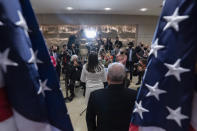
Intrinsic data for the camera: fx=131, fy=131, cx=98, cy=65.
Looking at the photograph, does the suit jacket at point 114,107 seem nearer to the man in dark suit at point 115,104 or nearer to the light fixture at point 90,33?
the man in dark suit at point 115,104

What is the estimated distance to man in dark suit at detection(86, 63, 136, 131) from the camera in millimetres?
1229

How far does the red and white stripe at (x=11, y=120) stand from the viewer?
0.53 metres

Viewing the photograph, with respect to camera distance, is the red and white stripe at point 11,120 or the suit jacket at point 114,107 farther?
the suit jacket at point 114,107

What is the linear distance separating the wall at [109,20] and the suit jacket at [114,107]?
7.69 metres

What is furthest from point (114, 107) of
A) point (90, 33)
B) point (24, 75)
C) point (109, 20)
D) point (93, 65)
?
point (109, 20)

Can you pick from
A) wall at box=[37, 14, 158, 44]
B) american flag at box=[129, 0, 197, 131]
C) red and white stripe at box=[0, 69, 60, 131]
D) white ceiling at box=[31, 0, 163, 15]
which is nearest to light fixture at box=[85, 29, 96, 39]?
wall at box=[37, 14, 158, 44]

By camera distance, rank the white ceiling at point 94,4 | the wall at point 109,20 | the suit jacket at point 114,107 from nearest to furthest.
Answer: the suit jacket at point 114,107, the white ceiling at point 94,4, the wall at point 109,20

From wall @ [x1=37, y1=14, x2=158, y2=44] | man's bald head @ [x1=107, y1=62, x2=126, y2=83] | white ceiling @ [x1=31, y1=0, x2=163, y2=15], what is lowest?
man's bald head @ [x1=107, y1=62, x2=126, y2=83]

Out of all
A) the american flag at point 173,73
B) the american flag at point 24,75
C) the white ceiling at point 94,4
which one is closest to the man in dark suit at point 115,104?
the american flag at point 173,73

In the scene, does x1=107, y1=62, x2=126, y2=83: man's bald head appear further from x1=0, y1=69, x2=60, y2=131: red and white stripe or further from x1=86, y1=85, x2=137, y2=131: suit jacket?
x1=0, y1=69, x2=60, y2=131: red and white stripe

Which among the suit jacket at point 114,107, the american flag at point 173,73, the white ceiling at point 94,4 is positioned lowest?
the suit jacket at point 114,107

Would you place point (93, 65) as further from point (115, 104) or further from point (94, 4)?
point (94, 4)

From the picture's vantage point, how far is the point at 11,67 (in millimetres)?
499

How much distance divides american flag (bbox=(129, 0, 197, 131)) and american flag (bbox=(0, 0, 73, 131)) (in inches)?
18.6
